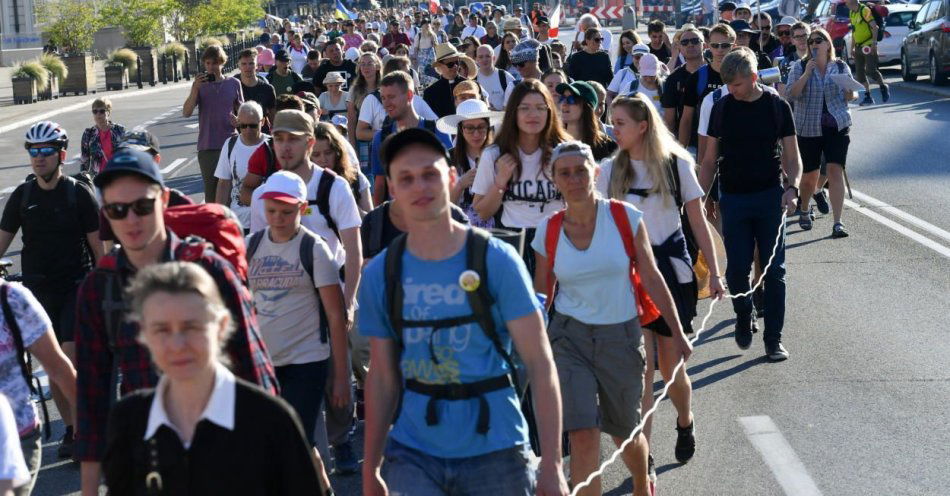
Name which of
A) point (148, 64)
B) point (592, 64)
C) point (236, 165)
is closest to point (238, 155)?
point (236, 165)

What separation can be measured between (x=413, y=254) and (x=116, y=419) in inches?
45.3

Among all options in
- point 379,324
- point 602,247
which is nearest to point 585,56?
point 602,247

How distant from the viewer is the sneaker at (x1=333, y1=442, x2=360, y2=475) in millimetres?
7508

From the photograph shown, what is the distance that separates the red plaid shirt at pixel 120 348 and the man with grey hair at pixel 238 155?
16.1 feet

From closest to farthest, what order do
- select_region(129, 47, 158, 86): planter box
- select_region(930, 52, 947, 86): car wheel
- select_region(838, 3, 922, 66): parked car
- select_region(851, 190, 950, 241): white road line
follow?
select_region(851, 190, 950, 241): white road line, select_region(930, 52, 947, 86): car wheel, select_region(838, 3, 922, 66): parked car, select_region(129, 47, 158, 86): planter box

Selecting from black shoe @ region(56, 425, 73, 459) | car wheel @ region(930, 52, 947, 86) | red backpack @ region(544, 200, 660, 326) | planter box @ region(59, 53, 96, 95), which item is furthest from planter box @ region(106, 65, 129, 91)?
red backpack @ region(544, 200, 660, 326)

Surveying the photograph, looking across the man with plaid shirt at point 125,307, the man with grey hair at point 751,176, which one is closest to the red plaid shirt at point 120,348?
the man with plaid shirt at point 125,307

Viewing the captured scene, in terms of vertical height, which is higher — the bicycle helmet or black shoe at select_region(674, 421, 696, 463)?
the bicycle helmet

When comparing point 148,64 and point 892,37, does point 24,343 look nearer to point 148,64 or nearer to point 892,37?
point 892,37

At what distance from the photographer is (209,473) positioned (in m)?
3.46

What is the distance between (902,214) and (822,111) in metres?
2.30

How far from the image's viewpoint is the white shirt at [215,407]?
3441mm

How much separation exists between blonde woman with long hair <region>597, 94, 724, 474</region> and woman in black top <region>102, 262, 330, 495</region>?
12.7 ft

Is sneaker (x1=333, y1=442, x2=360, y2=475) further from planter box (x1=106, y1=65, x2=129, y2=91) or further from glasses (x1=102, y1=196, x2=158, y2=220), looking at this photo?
planter box (x1=106, y1=65, x2=129, y2=91)
